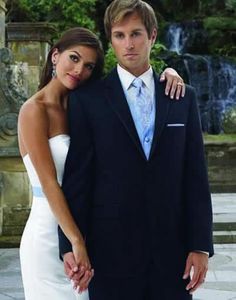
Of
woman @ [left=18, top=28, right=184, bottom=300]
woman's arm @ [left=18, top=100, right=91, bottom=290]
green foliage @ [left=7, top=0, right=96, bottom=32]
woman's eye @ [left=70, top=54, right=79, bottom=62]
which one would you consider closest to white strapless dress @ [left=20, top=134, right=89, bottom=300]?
woman @ [left=18, top=28, right=184, bottom=300]

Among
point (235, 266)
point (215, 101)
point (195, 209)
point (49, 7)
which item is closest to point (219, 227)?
point (235, 266)

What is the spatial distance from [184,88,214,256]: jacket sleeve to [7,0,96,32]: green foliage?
1545 cm

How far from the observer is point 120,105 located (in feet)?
8.46

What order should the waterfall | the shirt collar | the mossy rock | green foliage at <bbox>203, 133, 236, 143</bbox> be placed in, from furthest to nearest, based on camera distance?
the waterfall < the mossy rock < green foliage at <bbox>203, 133, 236, 143</bbox> < the shirt collar

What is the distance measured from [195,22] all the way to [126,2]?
24.5m

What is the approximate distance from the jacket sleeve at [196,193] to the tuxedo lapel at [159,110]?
101 mm

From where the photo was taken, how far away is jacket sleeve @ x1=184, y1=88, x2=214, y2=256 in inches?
102

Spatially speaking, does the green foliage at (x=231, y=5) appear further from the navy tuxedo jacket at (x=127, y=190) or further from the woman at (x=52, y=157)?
the navy tuxedo jacket at (x=127, y=190)

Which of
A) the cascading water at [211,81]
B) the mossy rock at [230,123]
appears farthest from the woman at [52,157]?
the cascading water at [211,81]

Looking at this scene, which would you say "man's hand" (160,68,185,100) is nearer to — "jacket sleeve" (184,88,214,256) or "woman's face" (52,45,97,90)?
"jacket sleeve" (184,88,214,256)

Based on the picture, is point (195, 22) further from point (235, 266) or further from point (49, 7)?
point (235, 266)

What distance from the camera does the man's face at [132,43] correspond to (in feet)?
8.40

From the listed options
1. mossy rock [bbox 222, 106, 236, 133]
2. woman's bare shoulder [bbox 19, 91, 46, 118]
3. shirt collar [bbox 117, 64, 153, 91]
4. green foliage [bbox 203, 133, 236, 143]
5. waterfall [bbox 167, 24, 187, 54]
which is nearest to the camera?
shirt collar [bbox 117, 64, 153, 91]

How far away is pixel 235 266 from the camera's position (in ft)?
22.8
